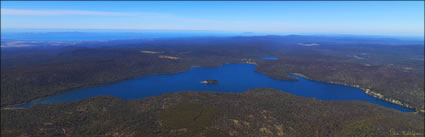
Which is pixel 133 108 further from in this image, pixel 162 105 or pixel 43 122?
pixel 43 122

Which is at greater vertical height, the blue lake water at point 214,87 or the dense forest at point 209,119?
the blue lake water at point 214,87

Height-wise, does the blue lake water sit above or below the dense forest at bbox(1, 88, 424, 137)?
above

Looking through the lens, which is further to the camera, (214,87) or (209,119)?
(214,87)

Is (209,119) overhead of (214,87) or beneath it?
beneath

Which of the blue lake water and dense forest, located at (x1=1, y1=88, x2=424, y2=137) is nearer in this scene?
dense forest, located at (x1=1, y1=88, x2=424, y2=137)
